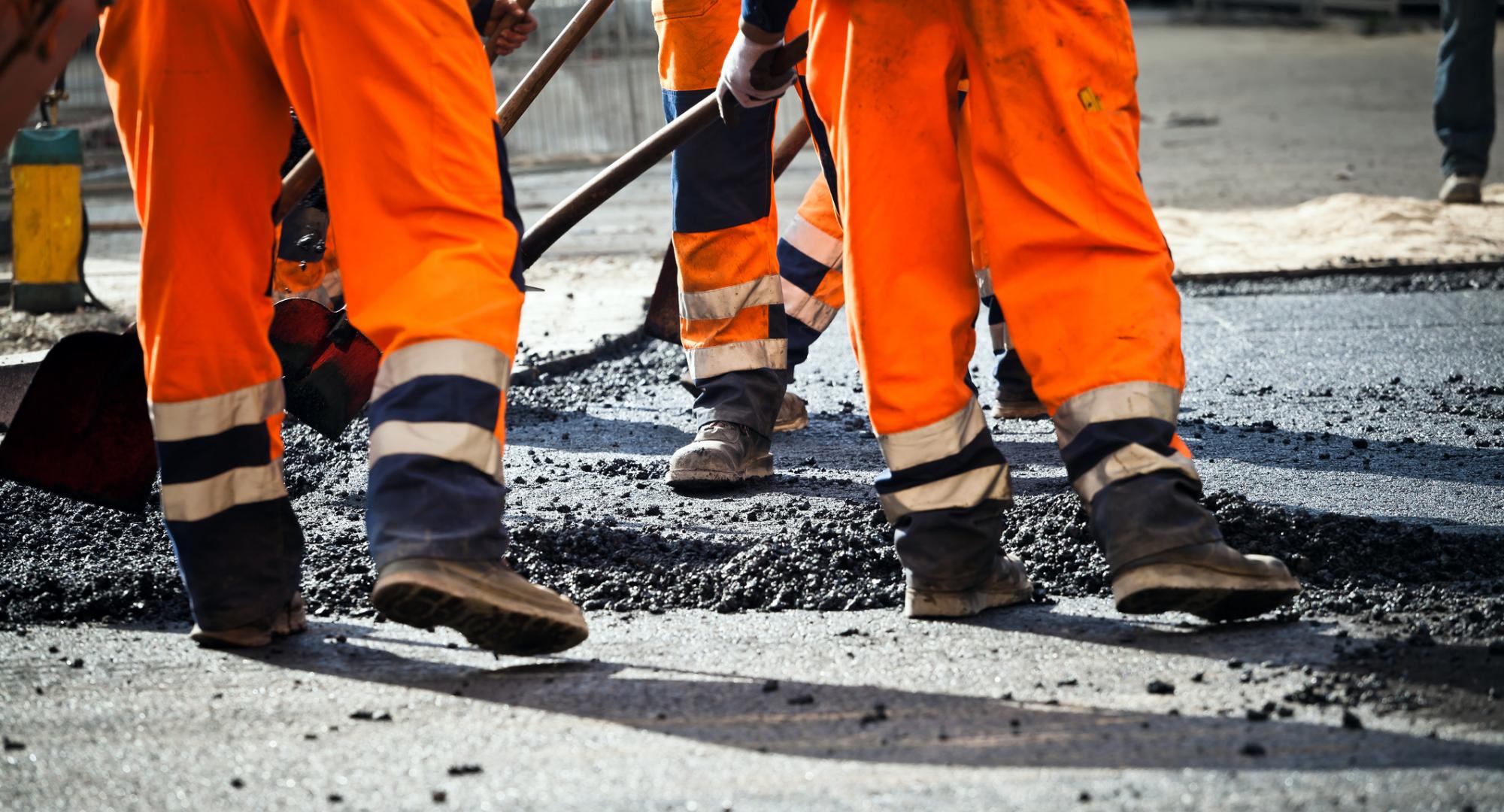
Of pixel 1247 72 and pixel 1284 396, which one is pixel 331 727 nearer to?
pixel 1284 396

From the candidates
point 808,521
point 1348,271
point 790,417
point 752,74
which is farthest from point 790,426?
point 1348,271

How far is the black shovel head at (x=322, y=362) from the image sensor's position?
124 inches

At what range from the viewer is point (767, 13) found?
2.58m

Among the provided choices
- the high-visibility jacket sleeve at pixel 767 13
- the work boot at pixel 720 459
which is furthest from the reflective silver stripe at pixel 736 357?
the high-visibility jacket sleeve at pixel 767 13

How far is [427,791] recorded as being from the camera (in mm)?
1799

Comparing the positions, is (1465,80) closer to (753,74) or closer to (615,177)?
(615,177)

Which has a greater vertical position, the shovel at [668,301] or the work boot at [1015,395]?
the shovel at [668,301]

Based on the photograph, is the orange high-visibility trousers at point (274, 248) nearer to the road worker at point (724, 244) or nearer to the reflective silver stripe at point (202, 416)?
the reflective silver stripe at point (202, 416)

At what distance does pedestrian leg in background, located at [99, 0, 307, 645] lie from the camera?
7.41 feet

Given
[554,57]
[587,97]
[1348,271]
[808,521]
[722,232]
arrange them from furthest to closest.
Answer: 1. [587,97]
2. [1348,271]
3. [554,57]
4. [722,232]
5. [808,521]

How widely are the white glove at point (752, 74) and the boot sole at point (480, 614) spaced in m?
1.05

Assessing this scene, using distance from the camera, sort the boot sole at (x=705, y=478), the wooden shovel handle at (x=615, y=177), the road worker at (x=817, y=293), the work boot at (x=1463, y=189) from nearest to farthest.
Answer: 1. the wooden shovel handle at (x=615, y=177)
2. the boot sole at (x=705, y=478)
3. the road worker at (x=817, y=293)
4. the work boot at (x=1463, y=189)

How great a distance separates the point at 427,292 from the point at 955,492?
87 centimetres

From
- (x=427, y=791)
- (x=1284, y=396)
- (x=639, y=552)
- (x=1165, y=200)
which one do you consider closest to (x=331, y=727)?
(x=427, y=791)
